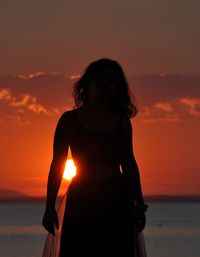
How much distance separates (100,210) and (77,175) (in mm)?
280

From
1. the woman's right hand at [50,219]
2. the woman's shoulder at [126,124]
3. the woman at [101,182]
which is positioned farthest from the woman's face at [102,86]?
the woman's right hand at [50,219]

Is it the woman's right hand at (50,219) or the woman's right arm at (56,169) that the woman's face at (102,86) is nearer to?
the woman's right arm at (56,169)

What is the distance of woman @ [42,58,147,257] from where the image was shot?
6.97 m

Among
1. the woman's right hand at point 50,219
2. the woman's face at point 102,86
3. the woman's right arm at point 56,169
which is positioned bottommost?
the woman's right hand at point 50,219

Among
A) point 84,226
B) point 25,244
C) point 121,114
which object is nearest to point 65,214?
point 84,226

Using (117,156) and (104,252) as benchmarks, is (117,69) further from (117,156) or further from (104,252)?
(104,252)

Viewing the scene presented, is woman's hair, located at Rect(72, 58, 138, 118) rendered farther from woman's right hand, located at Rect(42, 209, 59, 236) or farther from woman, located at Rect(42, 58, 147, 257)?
woman's right hand, located at Rect(42, 209, 59, 236)

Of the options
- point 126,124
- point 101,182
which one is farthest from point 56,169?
point 126,124

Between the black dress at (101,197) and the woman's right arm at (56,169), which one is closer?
the woman's right arm at (56,169)

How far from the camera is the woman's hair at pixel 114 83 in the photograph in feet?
22.9

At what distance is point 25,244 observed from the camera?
131 ft

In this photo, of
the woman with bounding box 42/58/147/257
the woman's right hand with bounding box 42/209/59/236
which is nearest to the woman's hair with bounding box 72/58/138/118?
the woman with bounding box 42/58/147/257

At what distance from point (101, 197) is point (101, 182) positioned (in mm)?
102

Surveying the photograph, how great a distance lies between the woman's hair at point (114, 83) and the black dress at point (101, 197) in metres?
0.17
